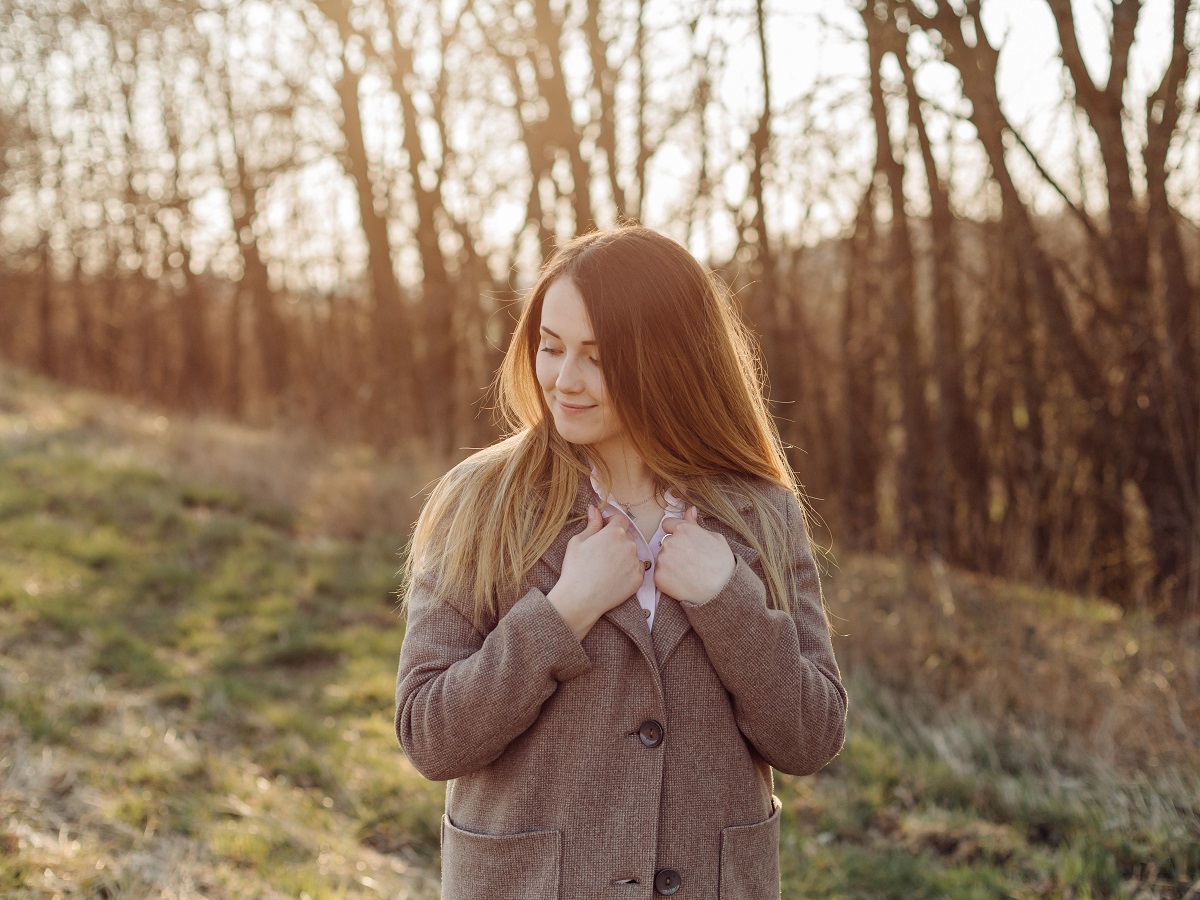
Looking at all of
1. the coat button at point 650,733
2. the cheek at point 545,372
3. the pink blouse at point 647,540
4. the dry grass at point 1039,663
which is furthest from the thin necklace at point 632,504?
the dry grass at point 1039,663

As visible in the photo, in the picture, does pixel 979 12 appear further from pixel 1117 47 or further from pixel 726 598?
pixel 726 598

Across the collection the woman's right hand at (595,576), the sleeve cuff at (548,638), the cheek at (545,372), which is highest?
the cheek at (545,372)

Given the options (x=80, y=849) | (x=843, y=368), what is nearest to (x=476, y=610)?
(x=80, y=849)

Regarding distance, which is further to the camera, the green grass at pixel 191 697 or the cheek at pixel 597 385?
the green grass at pixel 191 697

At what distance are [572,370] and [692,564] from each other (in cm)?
38

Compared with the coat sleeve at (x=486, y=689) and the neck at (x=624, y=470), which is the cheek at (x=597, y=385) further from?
the coat sleeve at (x=486, y=689)

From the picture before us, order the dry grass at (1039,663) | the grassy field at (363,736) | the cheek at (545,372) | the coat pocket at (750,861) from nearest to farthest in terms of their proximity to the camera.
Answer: the coat pocket at (750,861)
the cheek at (545,372)
the grassy field at (363,736)
the dry grass at (1039,663)

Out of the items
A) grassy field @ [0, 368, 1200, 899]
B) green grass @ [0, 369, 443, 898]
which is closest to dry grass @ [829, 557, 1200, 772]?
grassy field @ [0, 368, 1200, 899]

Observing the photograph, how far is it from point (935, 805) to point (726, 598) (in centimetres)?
286

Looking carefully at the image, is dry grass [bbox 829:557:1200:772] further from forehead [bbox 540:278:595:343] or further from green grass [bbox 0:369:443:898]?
forehead [bbox 540:278:595:343]

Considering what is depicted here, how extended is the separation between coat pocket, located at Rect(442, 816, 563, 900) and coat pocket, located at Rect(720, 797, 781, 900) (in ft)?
0.90

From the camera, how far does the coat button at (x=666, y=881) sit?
5.68 ft

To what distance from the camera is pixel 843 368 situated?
9.39 meters

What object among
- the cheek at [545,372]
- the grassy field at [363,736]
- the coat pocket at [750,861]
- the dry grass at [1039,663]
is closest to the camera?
the coat pocket at [750,861]
